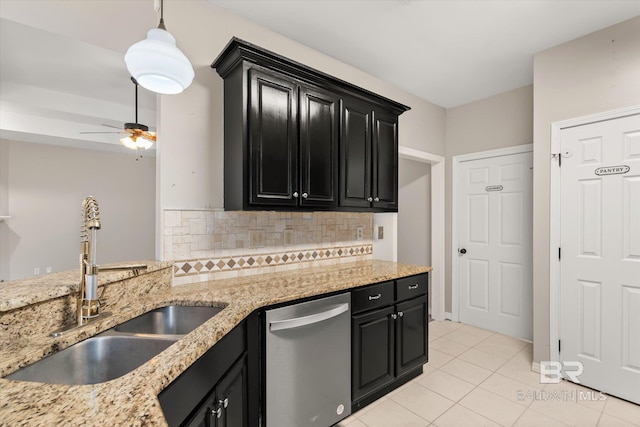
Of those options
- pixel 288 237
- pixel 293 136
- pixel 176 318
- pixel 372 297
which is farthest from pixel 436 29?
pixel 176 318

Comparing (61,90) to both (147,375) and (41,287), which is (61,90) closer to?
(41,287)

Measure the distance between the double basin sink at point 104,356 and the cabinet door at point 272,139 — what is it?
34.0 inches

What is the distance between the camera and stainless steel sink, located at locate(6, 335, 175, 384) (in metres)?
0.92

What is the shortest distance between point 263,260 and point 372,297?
86 centimetres

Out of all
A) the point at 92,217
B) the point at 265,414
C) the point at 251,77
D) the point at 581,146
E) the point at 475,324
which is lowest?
the point at 475,324

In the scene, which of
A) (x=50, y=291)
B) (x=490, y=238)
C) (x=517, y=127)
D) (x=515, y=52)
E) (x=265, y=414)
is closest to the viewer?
(x=50, y=291)

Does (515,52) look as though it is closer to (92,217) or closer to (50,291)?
(92,217)

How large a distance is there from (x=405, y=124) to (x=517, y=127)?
122 cm

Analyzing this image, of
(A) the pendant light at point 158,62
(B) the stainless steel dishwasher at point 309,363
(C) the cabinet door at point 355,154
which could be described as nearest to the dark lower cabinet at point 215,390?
(B) the stainless steel dishwasher at point 309,363

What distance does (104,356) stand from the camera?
111cm

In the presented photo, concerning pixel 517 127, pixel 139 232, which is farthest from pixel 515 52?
pixel 139 232

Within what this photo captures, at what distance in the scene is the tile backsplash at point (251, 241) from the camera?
1.88 m

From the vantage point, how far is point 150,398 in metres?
0.68

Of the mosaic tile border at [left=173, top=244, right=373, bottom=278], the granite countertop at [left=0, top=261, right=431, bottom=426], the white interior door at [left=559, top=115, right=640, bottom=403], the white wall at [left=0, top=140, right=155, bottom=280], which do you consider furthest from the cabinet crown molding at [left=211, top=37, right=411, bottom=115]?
the white wall at [left=0, top=140, right=155, bottom=280]
